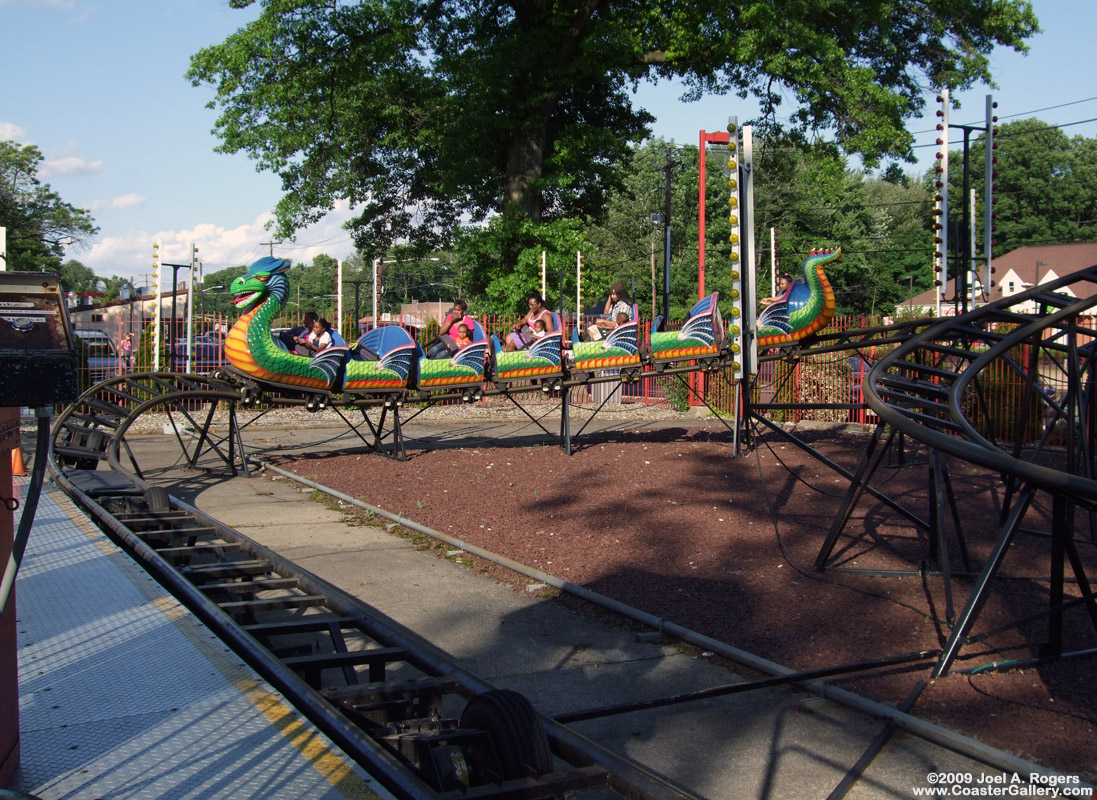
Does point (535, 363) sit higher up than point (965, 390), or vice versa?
point (535, 363)

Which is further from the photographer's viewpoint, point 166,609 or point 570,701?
point 570,701

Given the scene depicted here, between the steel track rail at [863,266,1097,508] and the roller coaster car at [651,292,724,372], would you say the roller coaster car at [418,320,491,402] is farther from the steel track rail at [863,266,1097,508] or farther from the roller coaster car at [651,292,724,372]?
the steel track rail at [863,266,1097,508]

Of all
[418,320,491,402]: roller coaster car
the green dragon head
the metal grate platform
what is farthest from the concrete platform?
[418,320,491,402]: roller coaster car

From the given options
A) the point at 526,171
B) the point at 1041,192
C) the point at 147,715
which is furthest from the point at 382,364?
the point at 1041,192

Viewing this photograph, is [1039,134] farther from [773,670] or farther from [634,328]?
[773,670]

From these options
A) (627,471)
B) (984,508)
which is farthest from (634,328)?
(984,508)

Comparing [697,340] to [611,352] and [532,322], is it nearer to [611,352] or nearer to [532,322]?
[611,352]

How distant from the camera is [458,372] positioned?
13570mm

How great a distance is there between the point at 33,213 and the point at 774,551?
200 feet

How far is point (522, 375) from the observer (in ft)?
45.7

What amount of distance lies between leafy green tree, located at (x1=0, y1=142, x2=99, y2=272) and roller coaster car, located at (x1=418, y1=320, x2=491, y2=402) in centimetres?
4894

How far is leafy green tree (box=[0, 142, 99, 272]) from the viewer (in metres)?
54.4

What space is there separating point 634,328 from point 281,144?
16.5m

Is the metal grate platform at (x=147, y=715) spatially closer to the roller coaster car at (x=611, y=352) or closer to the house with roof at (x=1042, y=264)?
the roller coaster car at (x=611, y=352)
